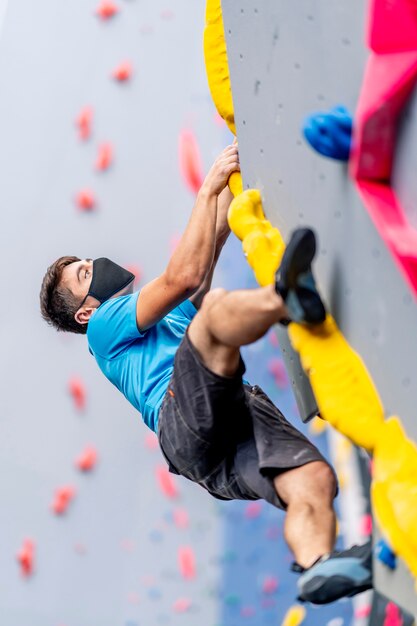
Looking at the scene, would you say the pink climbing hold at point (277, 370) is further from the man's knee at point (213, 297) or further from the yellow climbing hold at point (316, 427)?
the man's knee at point (213, 297)

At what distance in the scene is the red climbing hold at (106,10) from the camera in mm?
3646

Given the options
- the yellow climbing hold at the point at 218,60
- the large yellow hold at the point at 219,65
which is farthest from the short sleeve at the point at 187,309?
the yellow climbing hold at the point at 218,60

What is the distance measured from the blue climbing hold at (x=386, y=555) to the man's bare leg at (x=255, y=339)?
0.62ft

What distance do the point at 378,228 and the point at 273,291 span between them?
22 cm

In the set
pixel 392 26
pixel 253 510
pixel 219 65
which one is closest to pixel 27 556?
pixel 253 510

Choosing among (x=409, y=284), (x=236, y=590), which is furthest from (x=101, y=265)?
(x=236, y=590)

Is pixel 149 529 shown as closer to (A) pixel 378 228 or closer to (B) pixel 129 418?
(B) pixel 129 418

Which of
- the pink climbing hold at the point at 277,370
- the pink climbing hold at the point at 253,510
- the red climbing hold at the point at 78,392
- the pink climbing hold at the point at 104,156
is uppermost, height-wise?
the pink climbing hold at the point at 104,156

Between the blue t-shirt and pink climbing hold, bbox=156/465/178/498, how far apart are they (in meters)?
1.21

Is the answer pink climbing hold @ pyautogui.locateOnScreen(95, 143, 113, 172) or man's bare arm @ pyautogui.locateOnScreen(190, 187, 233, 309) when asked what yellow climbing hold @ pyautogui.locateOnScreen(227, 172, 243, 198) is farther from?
pink climbing hold @ pyautogui.locateOnScreen(95, 143, 113, 172)

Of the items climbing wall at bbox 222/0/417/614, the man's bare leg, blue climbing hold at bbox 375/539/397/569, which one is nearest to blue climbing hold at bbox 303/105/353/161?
climbing wall at bbox 222/0/417/614

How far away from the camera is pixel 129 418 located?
3688mm

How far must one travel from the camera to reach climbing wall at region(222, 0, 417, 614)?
160cm

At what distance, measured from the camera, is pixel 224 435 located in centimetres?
211
